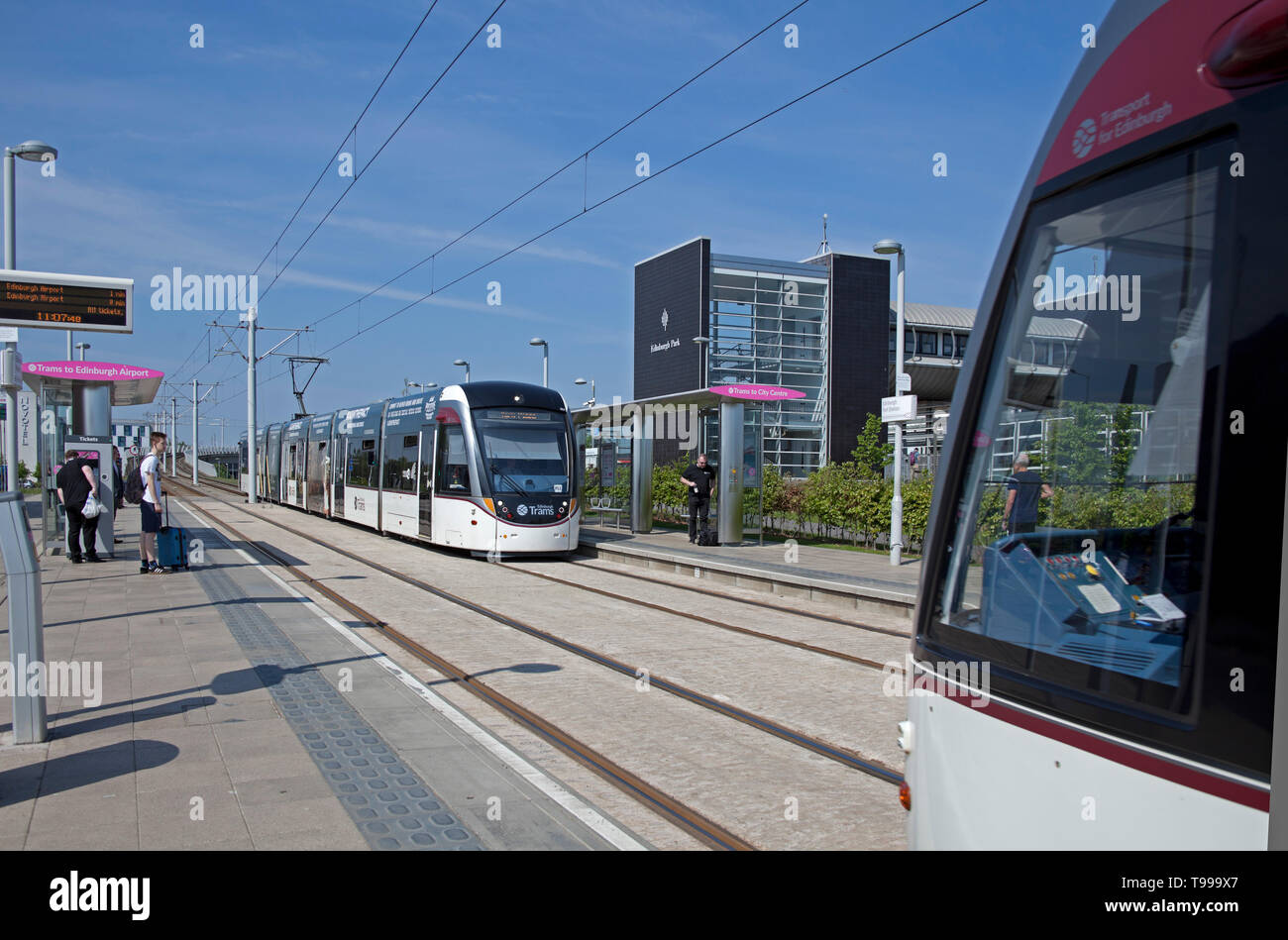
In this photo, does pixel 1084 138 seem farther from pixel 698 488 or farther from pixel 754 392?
pixel 698 488

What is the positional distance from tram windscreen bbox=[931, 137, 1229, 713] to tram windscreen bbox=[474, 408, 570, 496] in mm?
15260

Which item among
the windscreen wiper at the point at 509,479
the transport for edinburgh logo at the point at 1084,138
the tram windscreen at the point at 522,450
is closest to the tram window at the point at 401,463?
the tram windscreen at the point at 522,450

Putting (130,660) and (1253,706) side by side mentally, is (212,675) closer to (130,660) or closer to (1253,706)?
(130,660)

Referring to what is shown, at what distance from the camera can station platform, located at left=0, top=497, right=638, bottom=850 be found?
14.5ft

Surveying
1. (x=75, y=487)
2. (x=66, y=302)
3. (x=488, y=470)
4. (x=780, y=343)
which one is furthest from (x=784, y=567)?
(x=780, y=343)

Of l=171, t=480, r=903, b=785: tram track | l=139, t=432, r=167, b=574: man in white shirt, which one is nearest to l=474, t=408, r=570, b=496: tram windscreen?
l=171, t=480, r=903, b=785: tram track

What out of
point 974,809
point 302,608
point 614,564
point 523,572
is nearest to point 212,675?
point 302,608

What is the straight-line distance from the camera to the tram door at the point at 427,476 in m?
19.4

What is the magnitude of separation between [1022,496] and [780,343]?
40014 millimetres

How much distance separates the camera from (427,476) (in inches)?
776

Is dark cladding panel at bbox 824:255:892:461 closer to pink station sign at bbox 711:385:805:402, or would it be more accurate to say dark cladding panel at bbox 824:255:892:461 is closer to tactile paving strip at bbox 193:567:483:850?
pink station sign at bbox 711:385:805:402

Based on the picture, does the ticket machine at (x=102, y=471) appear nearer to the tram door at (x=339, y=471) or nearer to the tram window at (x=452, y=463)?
the tram window at (x=452, y=463)

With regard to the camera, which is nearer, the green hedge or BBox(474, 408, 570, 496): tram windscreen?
BBox(474, 408, 570, 496): tram windscreen

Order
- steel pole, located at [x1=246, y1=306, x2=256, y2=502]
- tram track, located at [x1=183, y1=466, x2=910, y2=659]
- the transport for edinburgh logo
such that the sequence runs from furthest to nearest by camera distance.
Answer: steel pole, located at [x1=246, y1=306, x2=256, y2=502] < tram track, located at [x1=183, y1=466, x2=910, y2=659] < the transport for edinburgh logo
